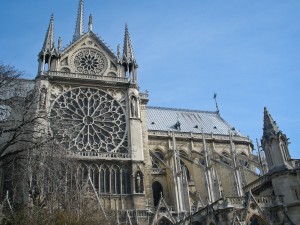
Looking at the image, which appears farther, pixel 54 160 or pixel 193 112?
pixel 193 112

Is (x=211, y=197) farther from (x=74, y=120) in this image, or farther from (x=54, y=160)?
(x=54, y=160)

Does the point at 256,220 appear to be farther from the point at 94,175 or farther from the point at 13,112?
the point at 13,112

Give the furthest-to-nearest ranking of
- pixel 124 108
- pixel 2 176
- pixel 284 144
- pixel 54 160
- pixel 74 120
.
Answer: pixel 124 108
pixel 74 120
pixel 2 176
pixel 284 144
pixel 54 160

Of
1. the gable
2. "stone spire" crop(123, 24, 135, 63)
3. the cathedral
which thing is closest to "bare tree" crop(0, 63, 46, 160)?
the cathedral

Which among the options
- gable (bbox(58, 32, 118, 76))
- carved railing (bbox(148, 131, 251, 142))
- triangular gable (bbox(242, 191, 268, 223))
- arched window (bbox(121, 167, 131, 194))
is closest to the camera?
triangular gable (bbox(242, 191, 268, 223))

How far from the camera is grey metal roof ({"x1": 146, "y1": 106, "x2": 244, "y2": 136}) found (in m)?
44.8

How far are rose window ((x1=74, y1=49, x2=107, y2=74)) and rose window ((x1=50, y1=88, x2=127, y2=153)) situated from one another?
2214 millimetres

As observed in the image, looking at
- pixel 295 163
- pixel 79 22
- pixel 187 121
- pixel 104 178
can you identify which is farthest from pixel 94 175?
pixel 79 22

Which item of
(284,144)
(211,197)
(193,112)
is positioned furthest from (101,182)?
(193,112)

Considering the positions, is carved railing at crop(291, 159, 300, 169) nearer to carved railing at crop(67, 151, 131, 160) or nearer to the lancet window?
the lancet window

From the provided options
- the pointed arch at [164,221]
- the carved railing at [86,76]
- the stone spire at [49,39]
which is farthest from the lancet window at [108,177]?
the stone spire at [49,39]

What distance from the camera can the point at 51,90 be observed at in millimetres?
32094

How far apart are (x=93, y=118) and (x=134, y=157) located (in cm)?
477

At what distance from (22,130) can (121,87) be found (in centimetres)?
2065
